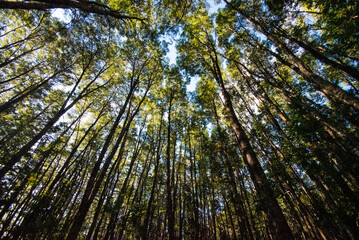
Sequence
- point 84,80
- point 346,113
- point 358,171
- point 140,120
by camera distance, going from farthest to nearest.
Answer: point 140,120 → point 84,80 → point 358,171 → point 346,113

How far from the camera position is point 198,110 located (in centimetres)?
1619

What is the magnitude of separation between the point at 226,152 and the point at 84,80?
15881 millimetres

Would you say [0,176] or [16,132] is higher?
[16,132]

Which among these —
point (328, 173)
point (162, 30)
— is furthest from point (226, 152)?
point (162, 30)

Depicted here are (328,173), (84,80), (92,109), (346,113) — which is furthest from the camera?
(92,109)

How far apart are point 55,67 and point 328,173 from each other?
67.9ft

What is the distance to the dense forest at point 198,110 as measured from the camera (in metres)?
4.98

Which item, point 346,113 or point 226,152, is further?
point 226,152

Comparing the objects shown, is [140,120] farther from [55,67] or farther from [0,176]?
[0,176]

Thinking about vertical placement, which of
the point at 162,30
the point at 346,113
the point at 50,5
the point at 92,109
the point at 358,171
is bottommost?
the point at 358,171

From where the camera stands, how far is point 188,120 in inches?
649

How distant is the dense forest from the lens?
498 cm

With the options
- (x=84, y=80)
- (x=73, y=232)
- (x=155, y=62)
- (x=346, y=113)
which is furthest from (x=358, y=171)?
(x=84, y=80)

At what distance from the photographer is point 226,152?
9.27m
